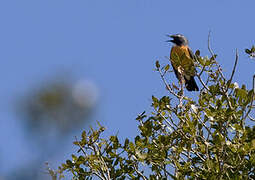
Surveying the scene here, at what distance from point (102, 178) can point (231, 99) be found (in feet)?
3.89

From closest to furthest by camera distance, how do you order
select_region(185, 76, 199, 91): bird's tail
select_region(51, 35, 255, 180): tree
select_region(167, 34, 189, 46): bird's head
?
select_region(51, 35, 255, 180): tree < select_region(185, 76, 199, 91): bird's tail < select_region(167, 34, 189, 46): bird's head

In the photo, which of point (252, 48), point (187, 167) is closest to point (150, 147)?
point (187, 167)

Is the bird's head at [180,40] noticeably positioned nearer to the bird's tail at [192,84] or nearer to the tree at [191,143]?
the bird's tail at [192,84]

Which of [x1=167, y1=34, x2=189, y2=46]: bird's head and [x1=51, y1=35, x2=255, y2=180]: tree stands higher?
[x1=167, y1=34, x2=189, y2=46]: bird's head

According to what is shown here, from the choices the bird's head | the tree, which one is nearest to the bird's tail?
the bird's head

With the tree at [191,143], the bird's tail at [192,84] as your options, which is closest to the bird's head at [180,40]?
the bird's tail at [192,84]

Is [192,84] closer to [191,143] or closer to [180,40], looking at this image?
[180,40]

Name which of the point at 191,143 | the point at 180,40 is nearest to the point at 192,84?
the point at 180,40

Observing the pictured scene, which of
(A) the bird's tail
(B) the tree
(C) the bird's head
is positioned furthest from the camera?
(C) the bird's head

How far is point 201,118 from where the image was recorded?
14.7 feet

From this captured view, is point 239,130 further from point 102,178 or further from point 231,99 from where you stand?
point 102,178

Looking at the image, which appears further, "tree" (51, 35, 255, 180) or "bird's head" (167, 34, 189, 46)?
"bird's head" (167, 34, 189, 46)

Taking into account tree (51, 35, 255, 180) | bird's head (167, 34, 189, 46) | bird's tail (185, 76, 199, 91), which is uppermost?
bird's head (167, 34, 189, 46)

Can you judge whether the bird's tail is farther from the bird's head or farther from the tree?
the tree
